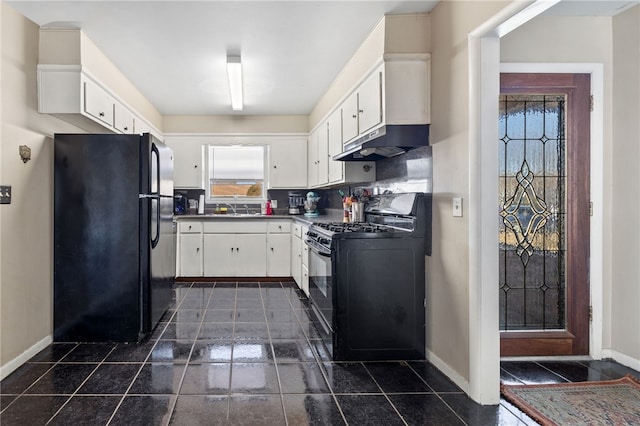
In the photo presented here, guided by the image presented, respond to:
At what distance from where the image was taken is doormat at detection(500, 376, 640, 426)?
6.44 ft

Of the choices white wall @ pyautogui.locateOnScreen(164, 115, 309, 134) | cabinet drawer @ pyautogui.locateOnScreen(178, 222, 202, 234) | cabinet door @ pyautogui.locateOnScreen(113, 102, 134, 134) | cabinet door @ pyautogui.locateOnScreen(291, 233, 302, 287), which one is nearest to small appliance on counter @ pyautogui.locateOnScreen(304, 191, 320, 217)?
cabinet door @ pyautogui.locateOnScreen(291, 233, 302, 287)

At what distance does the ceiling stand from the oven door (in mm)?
1693

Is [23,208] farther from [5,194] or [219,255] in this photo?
[219,255]

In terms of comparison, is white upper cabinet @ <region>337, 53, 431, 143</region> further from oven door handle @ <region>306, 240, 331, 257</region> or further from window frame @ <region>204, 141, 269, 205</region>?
window frame @ <region>204, 141, 269, 205</region>

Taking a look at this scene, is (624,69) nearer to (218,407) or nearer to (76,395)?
(218,407)

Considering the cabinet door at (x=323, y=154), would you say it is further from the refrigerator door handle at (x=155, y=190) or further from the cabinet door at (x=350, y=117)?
the refrigerator door handle at (x=155, y=190)

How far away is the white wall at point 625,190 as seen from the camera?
104 inches

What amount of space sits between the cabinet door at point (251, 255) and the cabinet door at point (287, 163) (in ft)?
3.07

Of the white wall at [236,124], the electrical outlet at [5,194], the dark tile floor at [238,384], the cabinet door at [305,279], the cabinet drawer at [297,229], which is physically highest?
the white wall at [236,124]

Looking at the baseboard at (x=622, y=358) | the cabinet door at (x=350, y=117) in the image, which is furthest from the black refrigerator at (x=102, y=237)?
the baseboard at (x=622, y=358)

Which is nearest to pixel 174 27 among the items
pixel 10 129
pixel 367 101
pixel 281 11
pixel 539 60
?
pixel 281 11

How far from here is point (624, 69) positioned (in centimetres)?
272

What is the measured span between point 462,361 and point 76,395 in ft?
7.18

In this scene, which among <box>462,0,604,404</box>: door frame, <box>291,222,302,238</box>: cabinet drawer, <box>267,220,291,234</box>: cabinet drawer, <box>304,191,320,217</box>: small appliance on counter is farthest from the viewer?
<box>304,191,320,217</box>: small appliance on counter
